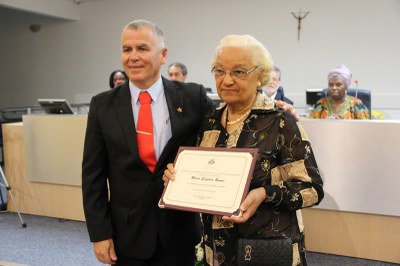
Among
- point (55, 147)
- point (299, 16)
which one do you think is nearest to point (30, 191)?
point (55, 147)

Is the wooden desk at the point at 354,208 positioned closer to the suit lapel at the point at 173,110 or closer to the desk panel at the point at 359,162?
the desk panel at the point at 359,162

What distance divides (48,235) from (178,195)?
2884 mm

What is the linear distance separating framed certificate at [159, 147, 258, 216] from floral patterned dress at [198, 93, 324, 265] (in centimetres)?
9

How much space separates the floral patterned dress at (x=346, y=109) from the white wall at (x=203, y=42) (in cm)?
341

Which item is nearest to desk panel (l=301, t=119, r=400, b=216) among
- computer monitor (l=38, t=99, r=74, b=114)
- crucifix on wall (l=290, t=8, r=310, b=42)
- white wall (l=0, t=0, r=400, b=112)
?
computer monitor (l=38, t=99, r=74, b=114)

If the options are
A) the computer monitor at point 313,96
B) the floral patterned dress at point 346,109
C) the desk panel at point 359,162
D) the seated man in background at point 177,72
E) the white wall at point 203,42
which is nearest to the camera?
the desk panel at point 359,162

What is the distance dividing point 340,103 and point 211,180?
3.16 metres

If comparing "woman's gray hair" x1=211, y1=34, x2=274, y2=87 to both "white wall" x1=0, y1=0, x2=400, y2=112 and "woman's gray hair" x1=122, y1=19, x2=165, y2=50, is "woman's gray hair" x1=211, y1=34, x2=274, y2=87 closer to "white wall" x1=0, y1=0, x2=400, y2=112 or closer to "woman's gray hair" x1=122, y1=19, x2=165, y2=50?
"woman's gray hair" x1=122, y1=19, x2=165, y2=50

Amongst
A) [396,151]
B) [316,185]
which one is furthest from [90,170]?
[396,151]

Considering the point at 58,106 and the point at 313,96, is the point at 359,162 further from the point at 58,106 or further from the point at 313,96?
the point at 58,106

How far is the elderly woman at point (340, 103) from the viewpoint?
3.96 m

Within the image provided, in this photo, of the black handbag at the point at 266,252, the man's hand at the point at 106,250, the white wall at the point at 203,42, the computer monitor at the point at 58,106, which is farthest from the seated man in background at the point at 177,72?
the black handbag at the point at 266,252

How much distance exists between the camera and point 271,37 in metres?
7.73

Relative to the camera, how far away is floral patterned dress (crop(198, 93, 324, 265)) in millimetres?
1291
